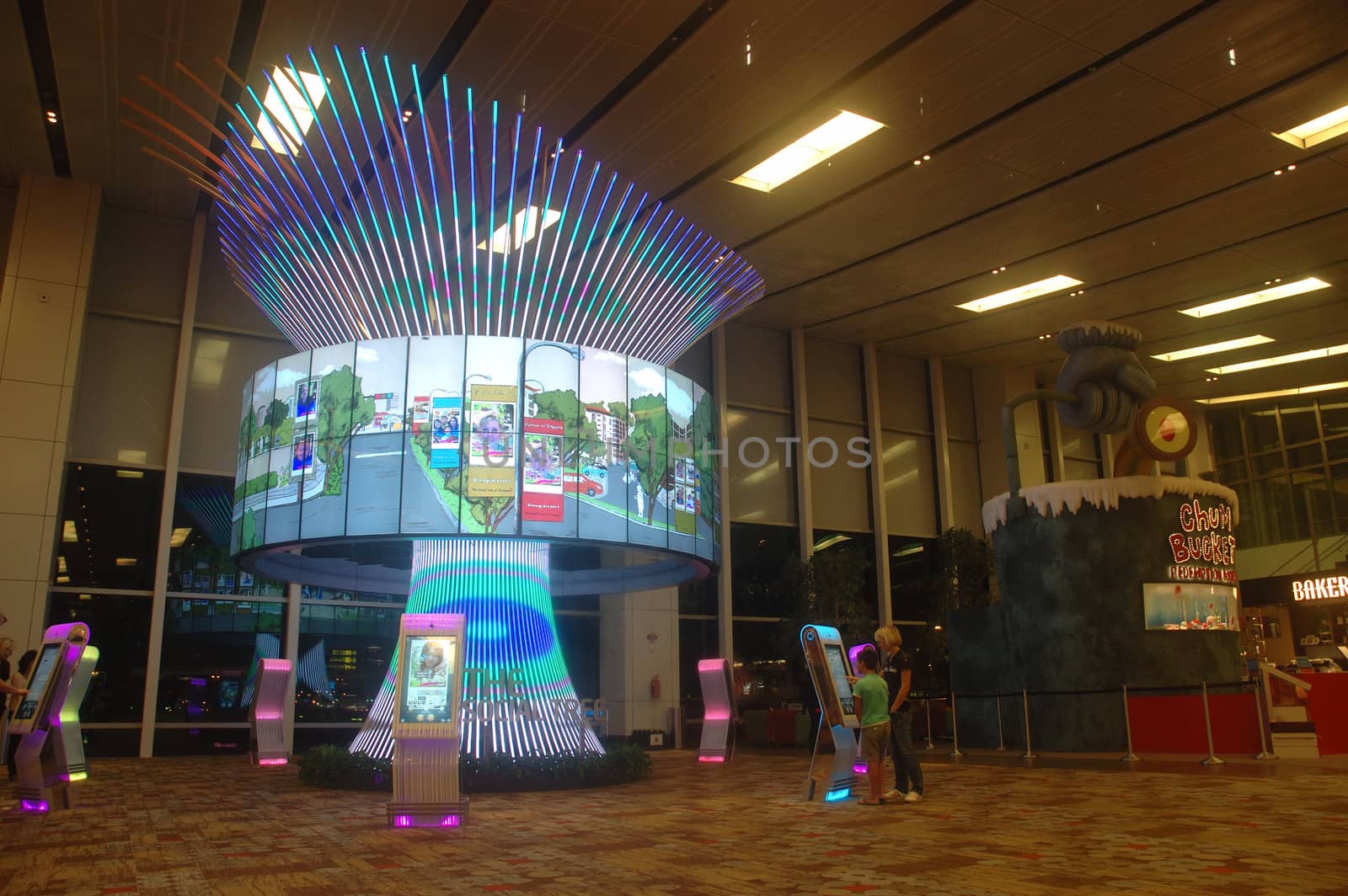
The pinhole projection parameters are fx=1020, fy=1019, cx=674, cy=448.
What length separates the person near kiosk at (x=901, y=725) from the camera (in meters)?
9.02

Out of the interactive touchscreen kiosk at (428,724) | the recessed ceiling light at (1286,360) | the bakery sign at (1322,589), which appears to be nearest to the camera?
the interactive touchscreen kiosk at (428,724)

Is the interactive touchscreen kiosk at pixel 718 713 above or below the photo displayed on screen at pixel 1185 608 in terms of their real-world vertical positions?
below

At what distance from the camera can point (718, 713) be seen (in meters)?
16.5

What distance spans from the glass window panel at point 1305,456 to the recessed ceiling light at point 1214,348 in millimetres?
7109

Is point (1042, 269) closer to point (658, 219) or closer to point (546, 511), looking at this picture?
point (658, 219)

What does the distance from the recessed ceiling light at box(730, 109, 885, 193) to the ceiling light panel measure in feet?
54.0

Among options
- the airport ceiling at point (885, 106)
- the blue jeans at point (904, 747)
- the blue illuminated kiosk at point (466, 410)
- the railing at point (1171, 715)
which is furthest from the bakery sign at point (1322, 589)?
the blue jeans at point (904, 747)

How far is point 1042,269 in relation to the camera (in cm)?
2125

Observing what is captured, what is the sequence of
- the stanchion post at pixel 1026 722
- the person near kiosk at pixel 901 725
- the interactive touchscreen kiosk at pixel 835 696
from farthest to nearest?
the stanchion post at pixel 1026 722 < the person near kiosk at pixel 901 725 < the interactive touchscreen kiosk at pixel 835 696

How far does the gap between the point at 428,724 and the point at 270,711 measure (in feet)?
30.0

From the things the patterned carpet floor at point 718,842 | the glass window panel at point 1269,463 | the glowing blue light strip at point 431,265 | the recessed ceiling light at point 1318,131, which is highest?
the recessed ceiling light at point 1318,131

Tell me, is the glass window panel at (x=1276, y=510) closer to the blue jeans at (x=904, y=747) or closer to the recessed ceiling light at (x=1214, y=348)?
the recessed ceiling light at (x=1214, y=348)

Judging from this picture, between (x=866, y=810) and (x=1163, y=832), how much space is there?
235 centimetres

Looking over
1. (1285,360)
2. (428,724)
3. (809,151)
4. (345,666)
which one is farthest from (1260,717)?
(1285,360)
